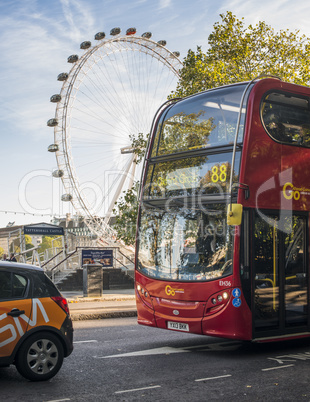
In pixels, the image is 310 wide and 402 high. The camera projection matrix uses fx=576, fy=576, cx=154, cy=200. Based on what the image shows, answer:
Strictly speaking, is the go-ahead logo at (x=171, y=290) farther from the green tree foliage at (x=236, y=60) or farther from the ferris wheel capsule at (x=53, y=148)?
the ferris wheel capsule at (x=53, y=148)

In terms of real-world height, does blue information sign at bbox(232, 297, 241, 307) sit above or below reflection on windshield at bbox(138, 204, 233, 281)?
below

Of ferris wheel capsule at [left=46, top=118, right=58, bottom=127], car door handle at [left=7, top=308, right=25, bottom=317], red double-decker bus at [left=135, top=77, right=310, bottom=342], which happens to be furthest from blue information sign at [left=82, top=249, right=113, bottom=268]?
car door handle at [left=7, top=308, right=25, bottom=317]

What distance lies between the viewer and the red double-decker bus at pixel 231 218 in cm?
923

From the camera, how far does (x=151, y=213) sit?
1048cm

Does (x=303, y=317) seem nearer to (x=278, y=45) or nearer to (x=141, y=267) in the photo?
(x=141, y=267)

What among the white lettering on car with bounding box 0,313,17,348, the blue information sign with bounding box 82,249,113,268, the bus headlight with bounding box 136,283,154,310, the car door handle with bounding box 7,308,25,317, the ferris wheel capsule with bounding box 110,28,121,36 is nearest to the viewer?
the white lettering on car with bounding box 0,313,17,348

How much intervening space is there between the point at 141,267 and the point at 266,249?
91.5 inches

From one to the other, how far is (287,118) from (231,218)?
2.48 m

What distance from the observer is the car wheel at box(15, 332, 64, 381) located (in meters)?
7.12

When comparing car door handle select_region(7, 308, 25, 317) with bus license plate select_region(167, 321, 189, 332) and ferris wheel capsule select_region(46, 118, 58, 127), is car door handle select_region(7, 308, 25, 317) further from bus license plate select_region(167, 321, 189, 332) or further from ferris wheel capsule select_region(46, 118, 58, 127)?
ferris wheel capsule select_region(46, 118, 58, 127)

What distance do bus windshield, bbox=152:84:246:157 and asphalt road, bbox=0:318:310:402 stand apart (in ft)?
11.6

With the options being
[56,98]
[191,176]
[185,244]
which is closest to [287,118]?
[191,176]

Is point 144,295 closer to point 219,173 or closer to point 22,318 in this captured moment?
point 219,173

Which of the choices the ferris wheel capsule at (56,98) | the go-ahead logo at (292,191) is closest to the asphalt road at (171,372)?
the go-ahead logo at (292,191)
